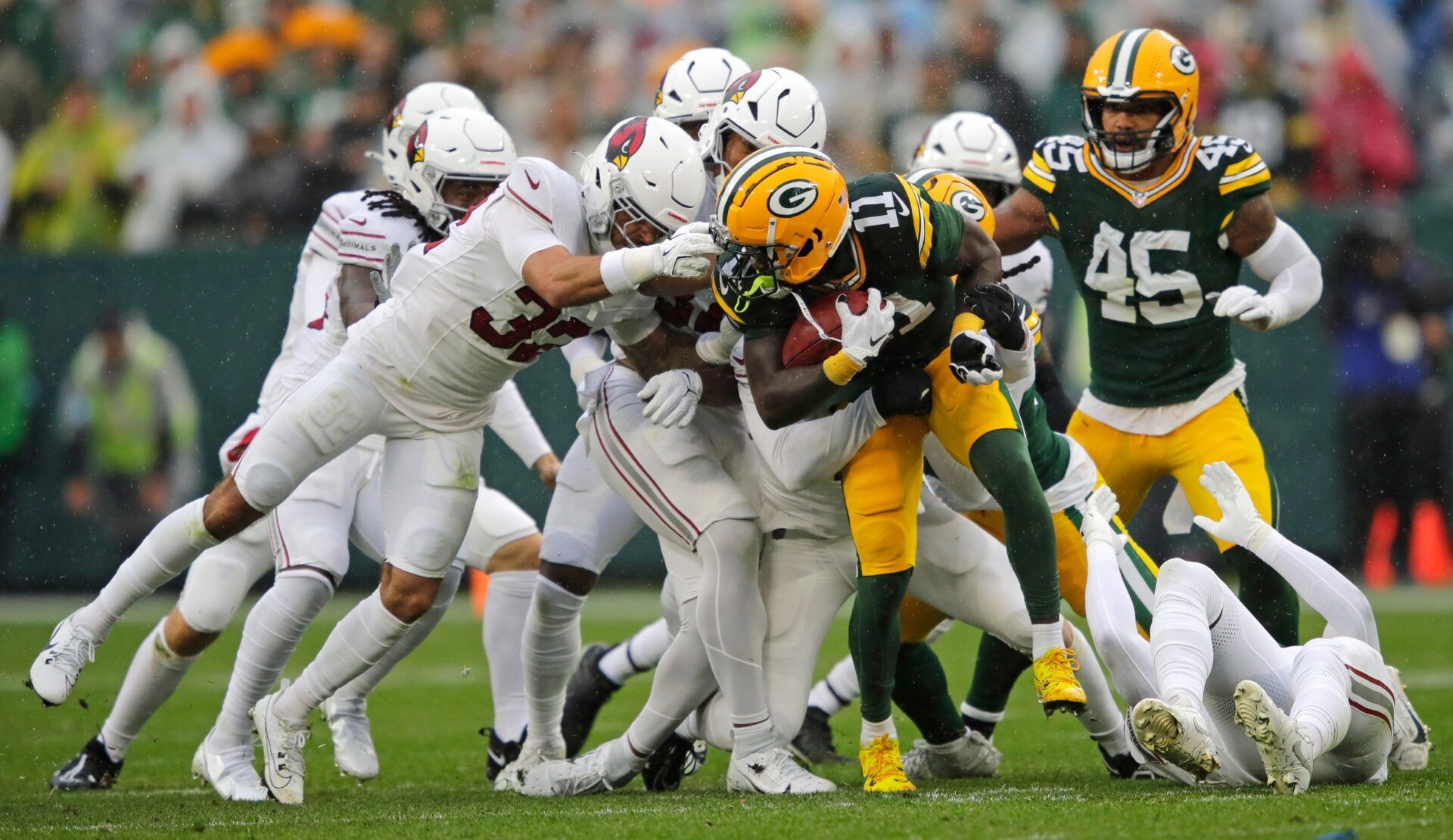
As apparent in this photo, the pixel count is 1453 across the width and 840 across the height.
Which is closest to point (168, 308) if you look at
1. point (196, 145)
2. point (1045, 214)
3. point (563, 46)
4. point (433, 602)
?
point (196, 145)

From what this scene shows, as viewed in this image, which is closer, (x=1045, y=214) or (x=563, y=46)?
(x=1045, y=214)

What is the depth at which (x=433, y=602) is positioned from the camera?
5121 mm

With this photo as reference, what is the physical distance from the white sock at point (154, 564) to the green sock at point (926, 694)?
195 centimetres

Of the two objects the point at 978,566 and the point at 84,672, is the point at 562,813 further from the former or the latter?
the point at 84,672

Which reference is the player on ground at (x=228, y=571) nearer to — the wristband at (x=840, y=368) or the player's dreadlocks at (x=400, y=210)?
the player's dreadlocks at (x=400, y=210)

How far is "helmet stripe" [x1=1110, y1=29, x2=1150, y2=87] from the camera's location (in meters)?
5.09

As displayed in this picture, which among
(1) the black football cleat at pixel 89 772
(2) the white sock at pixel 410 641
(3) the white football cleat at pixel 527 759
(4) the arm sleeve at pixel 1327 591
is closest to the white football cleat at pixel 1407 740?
(4) the arm sleeve at pixel 1327 591

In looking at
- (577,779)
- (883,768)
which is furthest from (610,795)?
(883,768)

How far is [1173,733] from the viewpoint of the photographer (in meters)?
3.72

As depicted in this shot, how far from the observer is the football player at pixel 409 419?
4742 millimetres

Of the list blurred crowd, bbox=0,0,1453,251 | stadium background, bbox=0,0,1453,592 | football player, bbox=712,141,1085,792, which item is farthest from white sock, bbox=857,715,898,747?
blurred crowd, bbox=0,0,1453,251

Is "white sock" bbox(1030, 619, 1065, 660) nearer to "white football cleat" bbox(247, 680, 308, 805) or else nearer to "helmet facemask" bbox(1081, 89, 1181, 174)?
"helmet facemask" bbox(1081, 89, 1181, 174)

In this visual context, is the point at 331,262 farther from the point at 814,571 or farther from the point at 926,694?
the point at 926,694

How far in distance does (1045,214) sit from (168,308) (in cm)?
670
